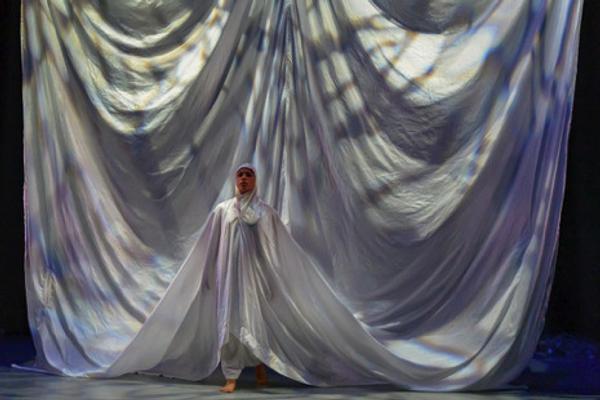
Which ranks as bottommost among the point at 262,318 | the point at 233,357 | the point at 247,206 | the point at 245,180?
the point at 233,357

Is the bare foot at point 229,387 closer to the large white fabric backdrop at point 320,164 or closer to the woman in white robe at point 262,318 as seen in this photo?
the woman in white robe at point 262,318

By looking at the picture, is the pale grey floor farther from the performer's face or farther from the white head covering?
the performer's face

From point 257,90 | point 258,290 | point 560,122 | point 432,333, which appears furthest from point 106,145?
point 560,122

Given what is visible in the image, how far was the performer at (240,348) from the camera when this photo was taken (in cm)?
526

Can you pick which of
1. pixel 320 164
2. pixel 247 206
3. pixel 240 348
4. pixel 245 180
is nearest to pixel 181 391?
pixel 240 348

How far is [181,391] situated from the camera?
520 centimetres

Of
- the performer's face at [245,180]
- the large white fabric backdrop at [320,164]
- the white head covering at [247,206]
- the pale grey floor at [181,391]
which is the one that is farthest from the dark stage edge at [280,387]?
the performer's face at [245,180]

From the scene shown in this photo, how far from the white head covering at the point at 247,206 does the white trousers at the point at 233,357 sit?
23.1 inches

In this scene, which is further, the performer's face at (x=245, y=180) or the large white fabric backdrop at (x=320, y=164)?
the performer's face at (x=245, y=180)

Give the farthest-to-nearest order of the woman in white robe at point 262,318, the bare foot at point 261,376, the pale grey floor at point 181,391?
1. the bare foot at point 261,376
2. the woman in white robe at point 262,318
3. the pale grey floor at point 181,391

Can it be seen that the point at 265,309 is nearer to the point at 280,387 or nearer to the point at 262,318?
the point at 262,318

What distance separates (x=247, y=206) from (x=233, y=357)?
75 centimetres

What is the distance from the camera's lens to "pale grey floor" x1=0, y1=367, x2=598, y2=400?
5031mm

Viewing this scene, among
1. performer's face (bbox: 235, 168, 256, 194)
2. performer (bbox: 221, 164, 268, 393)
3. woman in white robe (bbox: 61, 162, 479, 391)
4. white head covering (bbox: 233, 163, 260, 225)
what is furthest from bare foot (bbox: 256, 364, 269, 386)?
performer's face (bbox: 235, 168, 256, 194)
